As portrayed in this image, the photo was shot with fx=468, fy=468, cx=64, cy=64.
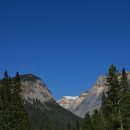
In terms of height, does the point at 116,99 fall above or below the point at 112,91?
below

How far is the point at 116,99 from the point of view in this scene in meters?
61.8

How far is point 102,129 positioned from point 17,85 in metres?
23.1

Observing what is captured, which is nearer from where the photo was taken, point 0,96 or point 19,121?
point 19,121

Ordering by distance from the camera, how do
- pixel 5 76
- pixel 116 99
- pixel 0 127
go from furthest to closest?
pixel 5 76 < pixel 0 127 < pixel 116 99

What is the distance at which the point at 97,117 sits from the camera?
95312 millimetres

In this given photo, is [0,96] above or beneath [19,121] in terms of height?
above

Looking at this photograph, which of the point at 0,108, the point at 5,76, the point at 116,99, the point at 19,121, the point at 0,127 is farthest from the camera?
the point at 5,76

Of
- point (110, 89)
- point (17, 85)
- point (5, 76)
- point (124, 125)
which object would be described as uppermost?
point (5, 76)

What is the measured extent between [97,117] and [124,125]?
1213 inches

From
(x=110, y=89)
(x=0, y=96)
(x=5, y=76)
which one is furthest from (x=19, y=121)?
(x=5, y=76)

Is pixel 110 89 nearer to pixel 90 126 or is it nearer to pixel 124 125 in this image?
pixel 124 125

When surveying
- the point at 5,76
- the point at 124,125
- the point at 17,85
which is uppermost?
the point at 5,76

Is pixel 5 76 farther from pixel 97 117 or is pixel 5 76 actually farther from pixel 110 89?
pixel 110 89

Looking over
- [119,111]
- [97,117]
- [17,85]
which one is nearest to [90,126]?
[97,117]
